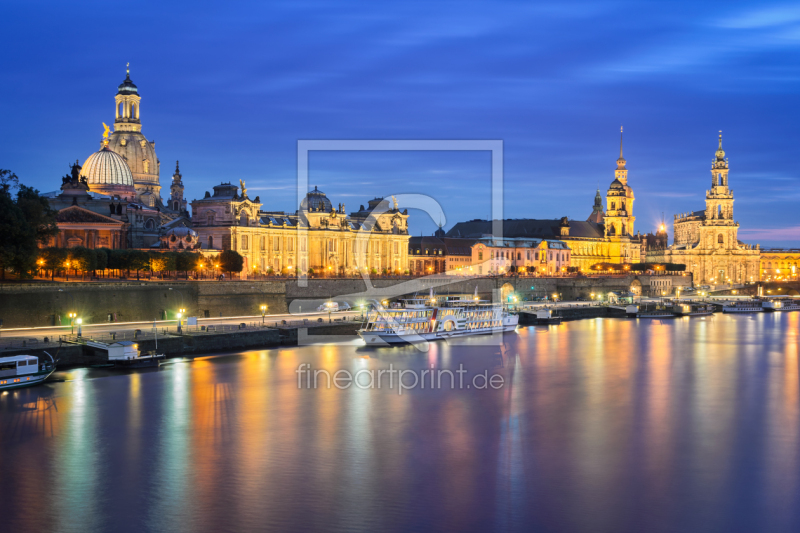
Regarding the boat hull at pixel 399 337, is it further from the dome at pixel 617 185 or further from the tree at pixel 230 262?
the dome at pixel 617 185

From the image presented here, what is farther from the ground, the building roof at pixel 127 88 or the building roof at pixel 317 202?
the building roof at pixel 127 88

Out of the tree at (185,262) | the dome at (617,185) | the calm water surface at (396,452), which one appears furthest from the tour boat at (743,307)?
the tree at (185,262)

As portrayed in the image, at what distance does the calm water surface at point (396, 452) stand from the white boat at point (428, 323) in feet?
27.7

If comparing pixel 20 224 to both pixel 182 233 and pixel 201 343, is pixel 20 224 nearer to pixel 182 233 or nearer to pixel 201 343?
pixel 201 343

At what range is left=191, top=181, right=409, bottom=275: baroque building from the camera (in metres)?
76.9

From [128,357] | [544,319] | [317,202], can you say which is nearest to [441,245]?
[317,202]

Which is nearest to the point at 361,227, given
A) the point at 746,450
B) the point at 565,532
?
the point at 746,450

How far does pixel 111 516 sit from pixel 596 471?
14.0m

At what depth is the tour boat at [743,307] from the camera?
91750 mm

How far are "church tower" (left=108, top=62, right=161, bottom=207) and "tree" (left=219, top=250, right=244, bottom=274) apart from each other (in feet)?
78.6

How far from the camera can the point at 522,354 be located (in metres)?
48.4

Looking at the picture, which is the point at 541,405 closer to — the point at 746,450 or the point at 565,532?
the point at 746,450

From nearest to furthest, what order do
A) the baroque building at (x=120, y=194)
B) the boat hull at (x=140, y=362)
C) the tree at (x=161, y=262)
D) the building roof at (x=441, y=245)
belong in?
the boat hull at (x=140, y=362)
the tree at (x=161, y=262)
the baroque building at (x=120, y=194)
the building roof at (x=441, y=245)

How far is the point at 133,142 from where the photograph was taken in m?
92.2
